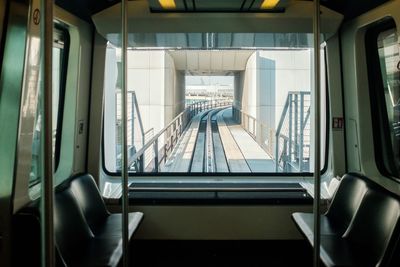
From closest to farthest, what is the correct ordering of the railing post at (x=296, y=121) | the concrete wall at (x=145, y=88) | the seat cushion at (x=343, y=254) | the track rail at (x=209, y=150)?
1. the seat cushion at (x=343, y=254)
2. the concrete wall at (x=145, y=88)
3. the railing post at (x=296, y=121)
4. the track rail at (x=209, y=150)

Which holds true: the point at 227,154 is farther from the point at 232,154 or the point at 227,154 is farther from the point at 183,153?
the point at 183,153

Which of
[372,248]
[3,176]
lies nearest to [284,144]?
[372,248]

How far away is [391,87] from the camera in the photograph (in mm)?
3352

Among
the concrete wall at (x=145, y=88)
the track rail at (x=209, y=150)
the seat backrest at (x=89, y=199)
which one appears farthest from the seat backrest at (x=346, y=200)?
the concrete wall at (x=145, y=88)

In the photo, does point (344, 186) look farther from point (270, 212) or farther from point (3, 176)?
point (3, 176)

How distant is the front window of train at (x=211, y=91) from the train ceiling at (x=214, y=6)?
0.24 meters

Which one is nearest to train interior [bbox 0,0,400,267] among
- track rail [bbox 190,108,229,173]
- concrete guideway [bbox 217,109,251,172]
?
concrete guideway [bbox 217,109,251,172]

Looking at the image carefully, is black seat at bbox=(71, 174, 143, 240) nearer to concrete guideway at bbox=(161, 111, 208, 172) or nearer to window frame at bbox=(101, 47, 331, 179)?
window frame at bbox=(101, 47, 331, 179)

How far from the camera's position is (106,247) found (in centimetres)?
287

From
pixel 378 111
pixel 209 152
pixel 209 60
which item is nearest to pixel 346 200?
pixel 378 111

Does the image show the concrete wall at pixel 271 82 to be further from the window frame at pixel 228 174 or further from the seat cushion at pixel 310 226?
the seat cushion at pixel 310 226

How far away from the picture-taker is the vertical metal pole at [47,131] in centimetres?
135

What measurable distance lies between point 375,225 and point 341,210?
2.01 ft

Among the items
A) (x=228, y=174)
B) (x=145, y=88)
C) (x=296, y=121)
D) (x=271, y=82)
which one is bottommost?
(x=228, y=174)
